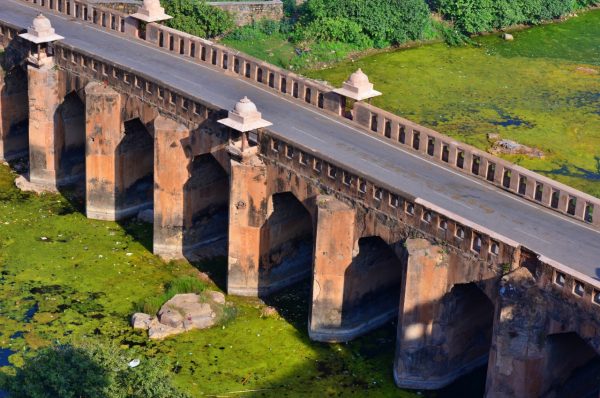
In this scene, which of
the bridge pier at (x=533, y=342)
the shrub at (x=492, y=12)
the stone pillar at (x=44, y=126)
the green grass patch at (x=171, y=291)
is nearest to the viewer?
the bridge pier at (x=533, y=342)

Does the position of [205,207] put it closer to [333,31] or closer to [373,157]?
[373,157]

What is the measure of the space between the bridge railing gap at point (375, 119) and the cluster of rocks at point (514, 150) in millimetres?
12775

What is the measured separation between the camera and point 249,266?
181 ft

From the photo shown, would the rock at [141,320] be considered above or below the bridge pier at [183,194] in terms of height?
below

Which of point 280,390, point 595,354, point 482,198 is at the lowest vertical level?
point 280,390

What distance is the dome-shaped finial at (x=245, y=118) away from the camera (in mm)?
52438

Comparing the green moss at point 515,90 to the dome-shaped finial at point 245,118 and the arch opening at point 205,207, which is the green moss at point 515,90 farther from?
the dome-shaped finial at point 245,118

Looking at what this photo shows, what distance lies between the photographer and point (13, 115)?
6688cm

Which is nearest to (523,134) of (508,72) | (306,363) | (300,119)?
(508,72)

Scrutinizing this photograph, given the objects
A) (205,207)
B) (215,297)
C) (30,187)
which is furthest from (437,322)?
(30,187)

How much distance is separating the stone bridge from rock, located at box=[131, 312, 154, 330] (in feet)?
14.6

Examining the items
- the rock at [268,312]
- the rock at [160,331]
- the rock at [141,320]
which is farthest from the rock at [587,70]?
the rock at [141,320]

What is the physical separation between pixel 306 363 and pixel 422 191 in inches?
311

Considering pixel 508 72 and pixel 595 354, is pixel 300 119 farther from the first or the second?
pixel 508 72
